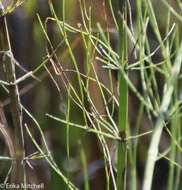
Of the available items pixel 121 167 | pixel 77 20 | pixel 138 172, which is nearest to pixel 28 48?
pixel 77 20

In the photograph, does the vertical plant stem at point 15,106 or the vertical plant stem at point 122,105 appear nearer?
the vertical plant stem at point 122,105

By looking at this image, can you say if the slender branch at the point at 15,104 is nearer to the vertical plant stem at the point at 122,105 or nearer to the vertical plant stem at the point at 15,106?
the vertical plant stem at the point at 15,106

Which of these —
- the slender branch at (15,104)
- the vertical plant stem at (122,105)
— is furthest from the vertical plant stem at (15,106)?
the vertical plant stem at (122,105)

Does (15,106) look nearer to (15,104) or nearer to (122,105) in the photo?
(15,104)

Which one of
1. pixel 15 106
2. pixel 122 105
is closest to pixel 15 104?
pixel 15 106

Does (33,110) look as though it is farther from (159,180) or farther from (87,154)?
(159,180)

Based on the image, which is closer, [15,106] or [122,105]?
[122,105]

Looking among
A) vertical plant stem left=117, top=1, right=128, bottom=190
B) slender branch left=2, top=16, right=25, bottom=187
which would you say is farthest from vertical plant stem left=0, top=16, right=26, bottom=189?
vertical plant stem left=117, top=1, right=128, bottom=190

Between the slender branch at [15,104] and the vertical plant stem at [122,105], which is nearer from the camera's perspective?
the vertical plant stem at [122,105]
